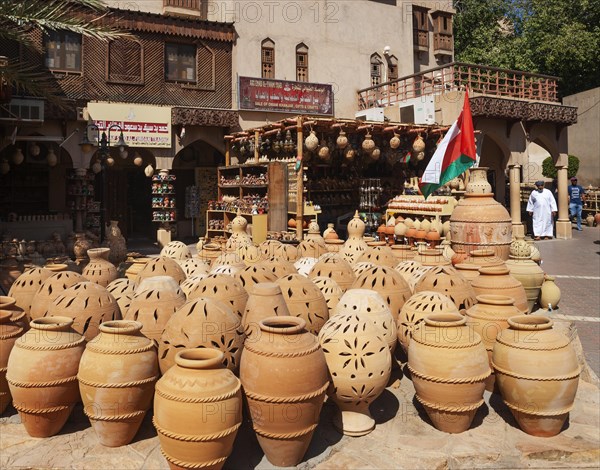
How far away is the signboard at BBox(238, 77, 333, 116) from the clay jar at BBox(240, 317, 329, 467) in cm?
1433

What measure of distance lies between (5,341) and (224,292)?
6.18 feet

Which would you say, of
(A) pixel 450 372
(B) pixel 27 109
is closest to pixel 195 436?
(A) pixel 450 372

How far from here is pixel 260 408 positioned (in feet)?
12.2

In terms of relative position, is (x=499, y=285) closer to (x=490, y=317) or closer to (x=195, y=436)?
(x=490, y=317)

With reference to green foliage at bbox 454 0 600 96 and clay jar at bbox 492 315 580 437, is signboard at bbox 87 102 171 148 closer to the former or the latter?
clay jar at bbox 492 315 580 437

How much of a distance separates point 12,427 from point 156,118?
12906 millimetres

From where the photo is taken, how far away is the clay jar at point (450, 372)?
414cm

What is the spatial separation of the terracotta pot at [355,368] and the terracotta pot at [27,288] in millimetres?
3206

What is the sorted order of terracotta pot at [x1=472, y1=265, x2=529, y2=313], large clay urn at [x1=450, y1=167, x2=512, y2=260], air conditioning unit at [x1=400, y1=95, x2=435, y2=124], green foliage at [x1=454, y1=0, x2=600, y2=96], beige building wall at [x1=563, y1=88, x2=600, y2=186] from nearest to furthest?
terracotta pot at [x1=472, y1=265, x2=529, y2=313], large clay urn at [x1=450, y1=167, x2=512, y2=260], air conditioning unit at [x1=400, y1=95, x2=435, y2=124], beige building wall at [x1=563, y1=88, x2=600, y2=186], green foliage at [x1=454, y1=0, x2=600, y2=96]

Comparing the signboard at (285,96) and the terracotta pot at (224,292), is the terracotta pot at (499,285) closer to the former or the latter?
the terracotta pot at (224,292)

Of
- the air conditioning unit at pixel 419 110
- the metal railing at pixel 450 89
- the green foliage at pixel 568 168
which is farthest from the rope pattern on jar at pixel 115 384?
the green foliage at pixel 568 168

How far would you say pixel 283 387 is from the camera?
3.65m

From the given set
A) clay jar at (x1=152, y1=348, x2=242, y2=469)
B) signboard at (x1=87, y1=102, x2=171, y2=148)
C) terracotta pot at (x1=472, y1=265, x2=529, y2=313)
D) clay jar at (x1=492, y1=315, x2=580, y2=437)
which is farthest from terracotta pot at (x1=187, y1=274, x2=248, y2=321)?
signboard at (x1=87, y1=102, x2=171, y2=148)

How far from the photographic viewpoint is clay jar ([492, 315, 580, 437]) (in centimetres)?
417
